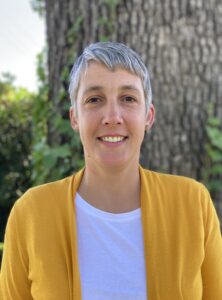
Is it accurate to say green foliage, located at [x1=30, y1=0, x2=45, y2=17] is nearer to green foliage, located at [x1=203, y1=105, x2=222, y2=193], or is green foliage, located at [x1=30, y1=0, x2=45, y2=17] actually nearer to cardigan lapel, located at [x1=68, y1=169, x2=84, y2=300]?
green foliage, located at [x1=203, y1=105, x2=222, y2=193]

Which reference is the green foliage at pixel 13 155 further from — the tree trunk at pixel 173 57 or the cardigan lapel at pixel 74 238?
the cardigan lapel at pixel 74 238

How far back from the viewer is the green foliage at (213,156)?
11.4 feet

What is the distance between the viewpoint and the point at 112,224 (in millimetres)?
1982

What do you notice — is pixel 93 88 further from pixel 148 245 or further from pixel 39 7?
pixel 39 7

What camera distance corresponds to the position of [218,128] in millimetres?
3555

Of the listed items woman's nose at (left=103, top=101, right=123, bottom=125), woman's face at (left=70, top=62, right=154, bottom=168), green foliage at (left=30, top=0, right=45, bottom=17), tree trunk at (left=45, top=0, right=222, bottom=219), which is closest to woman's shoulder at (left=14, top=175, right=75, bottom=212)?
woman's face at (left=70, top=62, right=154, bottom=168)

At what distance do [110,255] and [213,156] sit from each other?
1.70 metres

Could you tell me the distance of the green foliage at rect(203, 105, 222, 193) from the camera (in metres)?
3.49

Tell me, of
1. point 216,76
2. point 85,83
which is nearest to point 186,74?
point 216,76

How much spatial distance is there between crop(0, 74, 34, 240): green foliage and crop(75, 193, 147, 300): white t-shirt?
3.51 meters

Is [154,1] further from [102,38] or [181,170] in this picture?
[181,170]

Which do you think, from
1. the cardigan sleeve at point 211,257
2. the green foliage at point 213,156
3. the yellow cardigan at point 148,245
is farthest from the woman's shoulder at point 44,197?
the green foliage at point 213,156

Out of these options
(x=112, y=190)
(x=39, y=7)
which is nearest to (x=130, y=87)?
(x=112, y=190)

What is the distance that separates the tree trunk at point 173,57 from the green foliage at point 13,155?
6.80 ft
